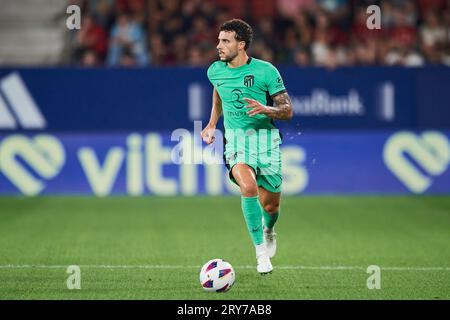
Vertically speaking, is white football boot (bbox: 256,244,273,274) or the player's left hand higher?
the player's left hand

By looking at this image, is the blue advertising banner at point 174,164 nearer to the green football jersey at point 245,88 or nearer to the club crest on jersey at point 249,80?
the green football jersey at point 245,88

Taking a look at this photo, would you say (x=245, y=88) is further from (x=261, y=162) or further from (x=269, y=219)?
(x=269, y=219)

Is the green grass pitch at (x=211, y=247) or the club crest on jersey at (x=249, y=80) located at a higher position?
the club crest on jersey at (x=249, y=80)

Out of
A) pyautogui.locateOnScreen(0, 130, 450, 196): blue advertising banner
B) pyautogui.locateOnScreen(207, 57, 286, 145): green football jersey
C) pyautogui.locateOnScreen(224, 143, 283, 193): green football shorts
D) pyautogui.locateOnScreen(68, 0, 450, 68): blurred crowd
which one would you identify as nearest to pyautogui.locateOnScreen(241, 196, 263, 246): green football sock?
pyautogui.locateOnScreen(224, 143, 283, 193): green football shorts

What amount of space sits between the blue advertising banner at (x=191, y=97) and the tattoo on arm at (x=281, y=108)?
6.79 m

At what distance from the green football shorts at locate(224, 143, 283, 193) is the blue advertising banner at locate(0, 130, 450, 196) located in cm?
610

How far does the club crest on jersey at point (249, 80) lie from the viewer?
30.2 ft

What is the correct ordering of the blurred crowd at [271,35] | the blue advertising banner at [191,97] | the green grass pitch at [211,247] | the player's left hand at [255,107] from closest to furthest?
the green grass pitch at [211,247]
the player's left hand at [255,107]
the blue advertising banner at [191,97]
the blurred crowd at [271,35]

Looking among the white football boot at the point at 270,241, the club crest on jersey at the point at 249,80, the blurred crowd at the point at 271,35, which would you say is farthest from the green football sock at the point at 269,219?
the blurred crowd at the point at 271,35

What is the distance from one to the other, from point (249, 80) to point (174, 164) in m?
6.63

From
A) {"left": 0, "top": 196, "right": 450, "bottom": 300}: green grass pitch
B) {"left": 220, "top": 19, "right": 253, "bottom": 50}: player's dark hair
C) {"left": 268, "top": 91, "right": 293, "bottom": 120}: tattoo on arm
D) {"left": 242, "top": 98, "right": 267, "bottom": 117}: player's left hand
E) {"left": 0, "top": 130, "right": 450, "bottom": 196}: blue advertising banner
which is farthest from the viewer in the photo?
{"left": 0, "top": 130, "right": 450, "bottom": 196}: blue advertising banner

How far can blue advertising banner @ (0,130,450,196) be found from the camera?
1577 cm

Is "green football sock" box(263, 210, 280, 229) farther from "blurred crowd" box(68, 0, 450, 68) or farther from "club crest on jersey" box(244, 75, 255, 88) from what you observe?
"blurred crowd" box(68, 0, 450, 68)
